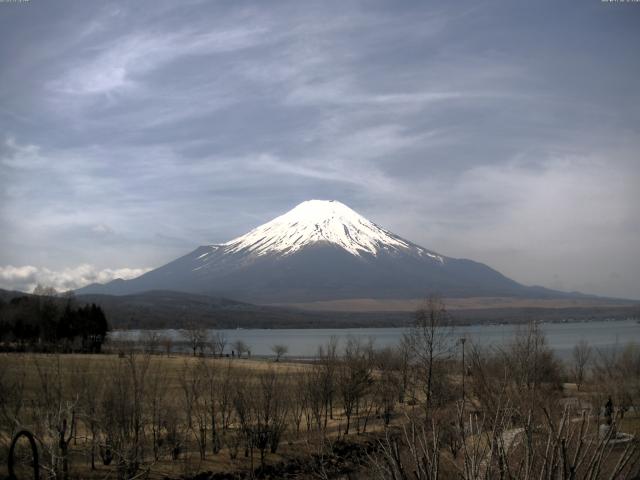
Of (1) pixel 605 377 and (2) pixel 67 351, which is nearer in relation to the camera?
(1) pixel 605 377

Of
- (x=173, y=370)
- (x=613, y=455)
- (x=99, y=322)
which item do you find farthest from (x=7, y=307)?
(x=613, y=455)

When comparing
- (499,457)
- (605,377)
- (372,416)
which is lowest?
(372,416)

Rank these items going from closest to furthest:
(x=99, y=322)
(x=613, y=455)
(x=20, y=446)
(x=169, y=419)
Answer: (x=20, y=446) < (x=613, y=455) < (x=169, y=419) < (x=99, y=322)

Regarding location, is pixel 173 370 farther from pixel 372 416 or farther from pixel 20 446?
pixel 20 446

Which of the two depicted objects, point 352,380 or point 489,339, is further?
point 489,339

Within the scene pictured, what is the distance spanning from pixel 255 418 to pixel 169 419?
152 inches

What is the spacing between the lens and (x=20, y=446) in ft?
58.2

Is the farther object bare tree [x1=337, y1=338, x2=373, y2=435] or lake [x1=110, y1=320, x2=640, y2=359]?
lake [x1=110, y1=320, x2=640, y2=359]

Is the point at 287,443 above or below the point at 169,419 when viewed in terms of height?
below

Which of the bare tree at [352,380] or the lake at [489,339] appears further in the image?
the lake at [489,339]

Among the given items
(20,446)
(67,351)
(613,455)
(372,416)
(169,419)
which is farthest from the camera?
(67,351)

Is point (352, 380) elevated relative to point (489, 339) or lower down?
elevated

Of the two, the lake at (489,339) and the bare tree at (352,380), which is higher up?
the bare tree at (352,380)

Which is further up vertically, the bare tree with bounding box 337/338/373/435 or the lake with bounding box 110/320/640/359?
the bare tree with bounding box 337/338/373/435
